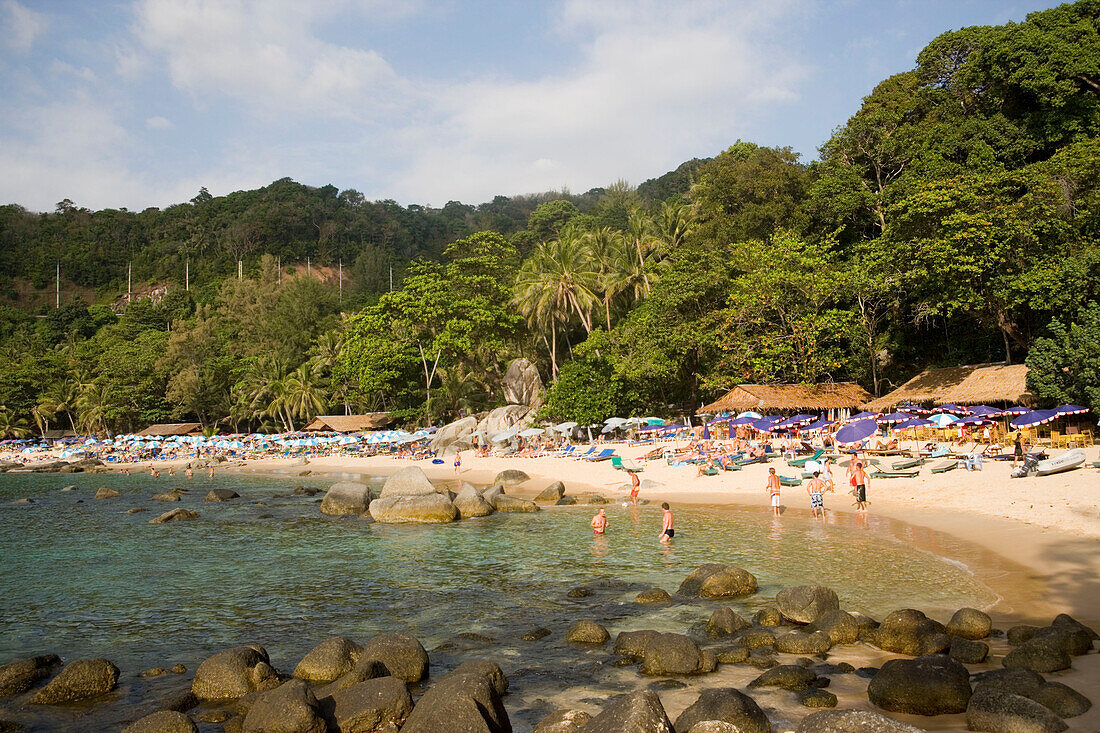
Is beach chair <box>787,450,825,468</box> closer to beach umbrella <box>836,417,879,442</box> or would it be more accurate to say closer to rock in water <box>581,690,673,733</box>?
beach umbrella <box>836,417,879,442</box>

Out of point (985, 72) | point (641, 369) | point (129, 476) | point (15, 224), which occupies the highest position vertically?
point (15, 224)

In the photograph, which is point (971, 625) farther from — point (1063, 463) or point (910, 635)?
point (1063, 463)

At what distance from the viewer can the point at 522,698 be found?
8156mm

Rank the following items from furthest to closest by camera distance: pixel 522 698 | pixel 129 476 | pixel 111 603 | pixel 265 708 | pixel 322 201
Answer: pixel 322 201 < pixel 129 476 < pixel 111 603 < pixel 522 698 < pixel 265 708

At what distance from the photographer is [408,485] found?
2323cm

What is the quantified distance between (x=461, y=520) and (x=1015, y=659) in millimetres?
15957

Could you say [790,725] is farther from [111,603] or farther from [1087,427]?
[1087,427]

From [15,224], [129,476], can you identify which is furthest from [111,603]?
[15,224]

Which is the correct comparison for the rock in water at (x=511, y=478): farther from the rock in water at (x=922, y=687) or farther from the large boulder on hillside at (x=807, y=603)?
the rock in water at (x=922, y=687)

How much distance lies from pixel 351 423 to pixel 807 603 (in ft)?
156

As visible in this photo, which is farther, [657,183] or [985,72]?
[657,183]

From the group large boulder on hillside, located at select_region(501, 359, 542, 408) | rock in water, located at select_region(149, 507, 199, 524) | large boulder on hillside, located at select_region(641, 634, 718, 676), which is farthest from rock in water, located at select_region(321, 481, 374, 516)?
large boulder on hillside, located at select_region(501, 359, 542, 408)

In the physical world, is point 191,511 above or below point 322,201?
below

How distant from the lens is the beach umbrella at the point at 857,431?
23.7m
